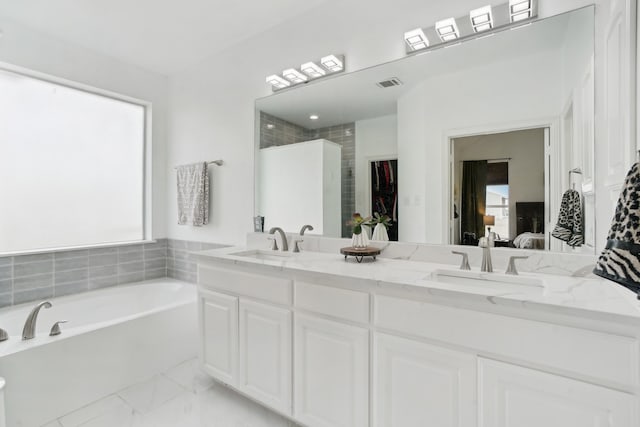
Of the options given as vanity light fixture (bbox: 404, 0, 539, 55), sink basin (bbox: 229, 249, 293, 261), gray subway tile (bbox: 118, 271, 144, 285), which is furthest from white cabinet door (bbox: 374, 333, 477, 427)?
gray subway tile (bbox: 118, 271, 144, 285)

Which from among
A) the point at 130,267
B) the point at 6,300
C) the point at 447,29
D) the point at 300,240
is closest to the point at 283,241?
the point at 300,240

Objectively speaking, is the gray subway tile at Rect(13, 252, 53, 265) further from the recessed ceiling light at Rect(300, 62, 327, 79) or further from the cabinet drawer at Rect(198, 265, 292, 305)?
the recessed ceiling light at Rect(300, 62, 327, 79)

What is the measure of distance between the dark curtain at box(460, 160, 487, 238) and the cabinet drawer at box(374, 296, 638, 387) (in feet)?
2.20

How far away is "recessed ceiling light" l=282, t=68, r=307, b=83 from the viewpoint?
94.4 inches

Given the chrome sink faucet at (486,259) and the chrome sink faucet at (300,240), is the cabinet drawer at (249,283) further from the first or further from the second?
the chrome sink faucet at (486,259)

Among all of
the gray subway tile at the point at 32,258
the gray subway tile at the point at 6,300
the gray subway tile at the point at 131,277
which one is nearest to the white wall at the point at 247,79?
the gray subway tile at the point at 131,277

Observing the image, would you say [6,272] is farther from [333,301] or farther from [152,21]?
[333,301]

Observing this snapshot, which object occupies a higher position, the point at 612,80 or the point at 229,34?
the point at 229,34

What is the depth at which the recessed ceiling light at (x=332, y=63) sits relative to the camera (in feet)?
7.26

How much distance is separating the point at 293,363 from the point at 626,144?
1.67 meters

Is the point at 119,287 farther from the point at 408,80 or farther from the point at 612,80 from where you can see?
the point at 612,80

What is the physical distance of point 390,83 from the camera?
80.7 inches

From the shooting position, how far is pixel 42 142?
274 centimetres

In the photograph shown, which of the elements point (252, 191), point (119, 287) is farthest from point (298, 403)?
point (119, 287)
